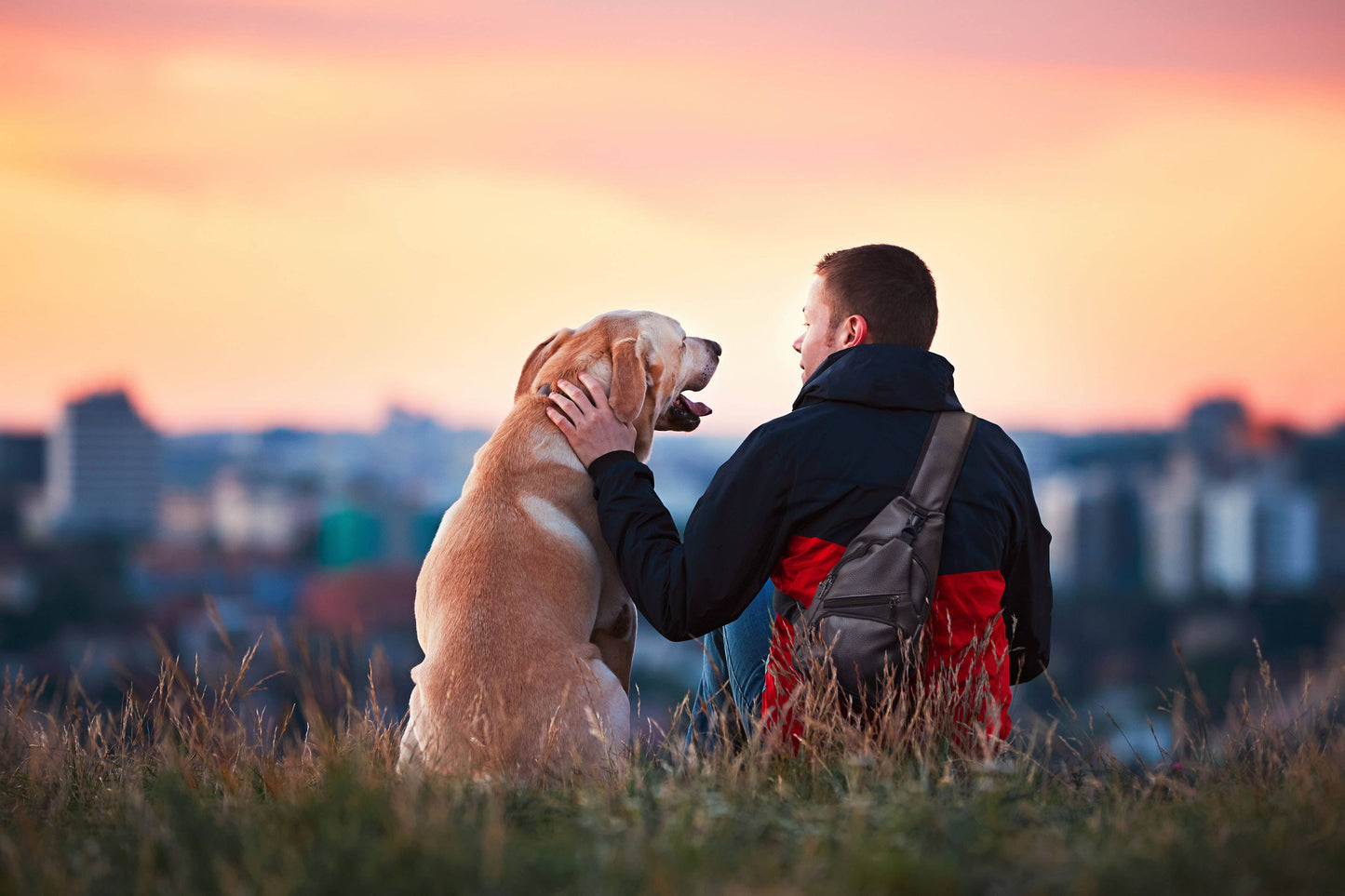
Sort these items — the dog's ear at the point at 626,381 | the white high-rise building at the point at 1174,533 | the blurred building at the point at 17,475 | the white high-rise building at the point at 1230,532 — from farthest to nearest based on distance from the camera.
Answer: the white high-rise building at the point at 1230,532 → the white high-rise building at the point at 1174,533 → the blurred building at the point at 17,475 → the dog's ear at the point at 626,381

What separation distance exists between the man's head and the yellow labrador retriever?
28.2 inches

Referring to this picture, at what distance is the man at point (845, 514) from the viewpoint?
3.29 meters

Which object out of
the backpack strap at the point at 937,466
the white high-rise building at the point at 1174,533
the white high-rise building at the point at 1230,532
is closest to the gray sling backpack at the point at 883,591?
the backpack strap at the point at 937,466

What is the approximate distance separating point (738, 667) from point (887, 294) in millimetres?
1381

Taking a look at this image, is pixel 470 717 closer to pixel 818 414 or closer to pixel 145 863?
pixel 145 863

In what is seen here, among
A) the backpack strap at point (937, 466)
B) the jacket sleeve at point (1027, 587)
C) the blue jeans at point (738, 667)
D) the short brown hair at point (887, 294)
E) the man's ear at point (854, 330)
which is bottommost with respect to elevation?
the blue jeans at point (738, 667)

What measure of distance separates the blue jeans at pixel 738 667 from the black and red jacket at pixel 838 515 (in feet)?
1.16

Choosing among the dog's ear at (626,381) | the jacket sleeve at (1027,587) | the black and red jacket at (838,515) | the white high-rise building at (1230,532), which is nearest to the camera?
the black and red jacket at (838,515)

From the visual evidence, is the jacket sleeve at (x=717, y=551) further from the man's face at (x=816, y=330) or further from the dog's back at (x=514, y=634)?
the man's face at (x=816, y=330)

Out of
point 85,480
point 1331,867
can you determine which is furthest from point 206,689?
point 85,480

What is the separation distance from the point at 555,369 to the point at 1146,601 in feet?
390

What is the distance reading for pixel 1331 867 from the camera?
2207 millimetres

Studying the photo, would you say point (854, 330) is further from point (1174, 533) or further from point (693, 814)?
point (1174, 533)

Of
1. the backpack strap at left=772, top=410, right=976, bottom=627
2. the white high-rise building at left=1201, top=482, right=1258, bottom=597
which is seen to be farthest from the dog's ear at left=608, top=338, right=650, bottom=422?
the white high-rise building at left=1201, top=482, right=1258, bottom=597
